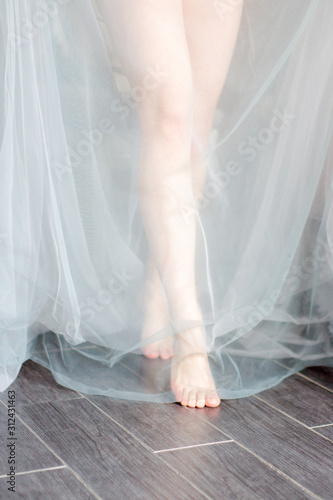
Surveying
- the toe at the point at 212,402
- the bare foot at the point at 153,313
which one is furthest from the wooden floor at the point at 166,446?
the bare foot at the point at 153,313

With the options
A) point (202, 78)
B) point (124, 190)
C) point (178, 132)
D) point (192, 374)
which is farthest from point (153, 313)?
point (202, 78)

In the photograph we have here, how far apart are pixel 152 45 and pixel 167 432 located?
2.14 feet

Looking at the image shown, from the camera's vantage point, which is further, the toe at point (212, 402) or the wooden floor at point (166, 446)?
the toe at point (212, 402)

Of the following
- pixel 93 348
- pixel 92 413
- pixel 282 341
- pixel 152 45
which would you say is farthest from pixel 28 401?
pixel 152 45

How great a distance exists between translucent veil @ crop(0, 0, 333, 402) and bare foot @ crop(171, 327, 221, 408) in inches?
0.8

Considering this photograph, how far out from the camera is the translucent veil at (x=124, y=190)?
3.85ft

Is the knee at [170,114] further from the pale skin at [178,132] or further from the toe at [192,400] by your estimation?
the toe at [192,400]

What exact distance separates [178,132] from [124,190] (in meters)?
0.16

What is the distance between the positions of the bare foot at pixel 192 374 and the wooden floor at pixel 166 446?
3 centimetres

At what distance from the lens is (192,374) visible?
→ 1173mm

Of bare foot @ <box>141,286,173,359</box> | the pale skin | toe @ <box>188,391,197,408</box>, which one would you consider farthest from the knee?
toe @ <box>188,391,197,408</box>

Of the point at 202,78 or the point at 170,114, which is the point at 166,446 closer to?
the point at 170,114

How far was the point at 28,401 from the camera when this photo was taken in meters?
1.11

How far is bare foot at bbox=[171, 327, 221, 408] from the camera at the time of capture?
1.15 meters
